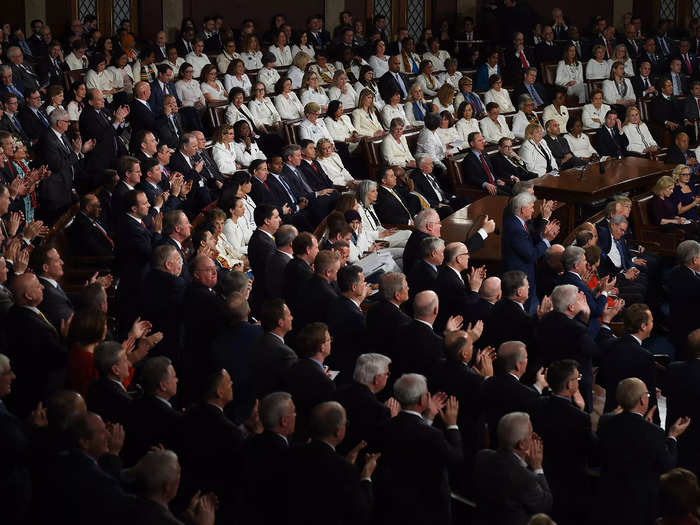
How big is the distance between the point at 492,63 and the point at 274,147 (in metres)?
4.77

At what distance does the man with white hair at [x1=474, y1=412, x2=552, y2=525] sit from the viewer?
4.41m

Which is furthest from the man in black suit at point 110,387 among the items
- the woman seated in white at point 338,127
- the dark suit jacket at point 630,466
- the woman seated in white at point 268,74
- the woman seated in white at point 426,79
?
the woman seated in white at point 426,79

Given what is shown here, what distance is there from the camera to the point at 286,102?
12.4m

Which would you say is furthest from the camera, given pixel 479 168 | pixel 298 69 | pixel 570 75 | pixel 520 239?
pixel 570 75

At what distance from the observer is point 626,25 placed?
16.9 metres

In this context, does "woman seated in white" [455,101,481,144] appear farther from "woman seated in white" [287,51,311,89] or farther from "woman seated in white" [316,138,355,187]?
"woman seated in white" [287,51,311,89]

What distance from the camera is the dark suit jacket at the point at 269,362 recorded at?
18.0 feet

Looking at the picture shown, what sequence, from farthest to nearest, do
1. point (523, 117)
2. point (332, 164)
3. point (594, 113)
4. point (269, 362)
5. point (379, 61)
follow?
point (379, 61) → point (594, 113) → point (523, 117) → point (332, 164) → point (269, 362)

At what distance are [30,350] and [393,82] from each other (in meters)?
8.73

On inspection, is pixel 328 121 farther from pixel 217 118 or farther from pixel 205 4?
pixel 205 4

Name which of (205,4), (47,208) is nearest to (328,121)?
(47,208)

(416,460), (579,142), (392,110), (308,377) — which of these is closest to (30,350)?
(308,377)

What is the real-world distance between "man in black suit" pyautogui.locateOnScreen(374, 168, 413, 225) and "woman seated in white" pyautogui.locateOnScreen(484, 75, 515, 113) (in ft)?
15.1

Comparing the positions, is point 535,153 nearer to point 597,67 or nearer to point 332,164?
point 332,164
